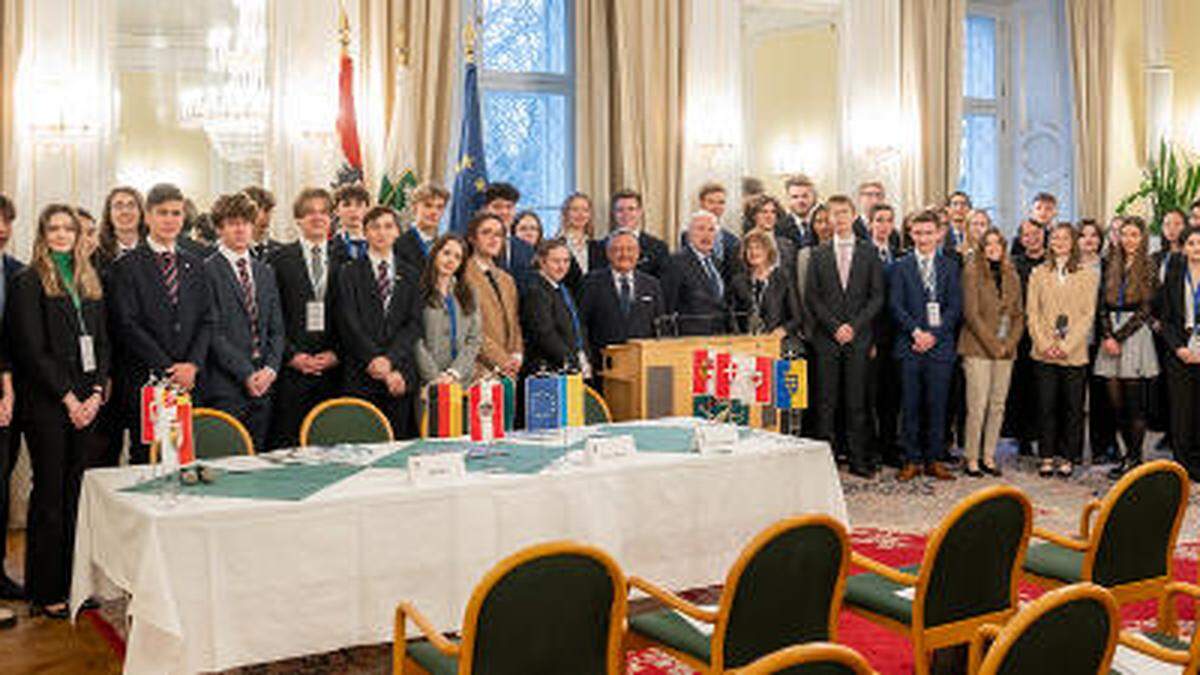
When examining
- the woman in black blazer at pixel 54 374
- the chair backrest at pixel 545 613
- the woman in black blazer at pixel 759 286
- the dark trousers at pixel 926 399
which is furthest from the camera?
the dark trousers at pixel 926 399

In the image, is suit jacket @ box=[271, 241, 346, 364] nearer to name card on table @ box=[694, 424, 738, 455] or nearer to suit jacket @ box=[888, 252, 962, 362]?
name card on table @ box=[694, 424, 738, 455]

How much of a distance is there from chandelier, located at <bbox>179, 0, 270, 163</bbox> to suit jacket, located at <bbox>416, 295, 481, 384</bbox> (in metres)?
2.39

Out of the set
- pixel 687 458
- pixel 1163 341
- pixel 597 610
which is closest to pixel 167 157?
pixel 687 458

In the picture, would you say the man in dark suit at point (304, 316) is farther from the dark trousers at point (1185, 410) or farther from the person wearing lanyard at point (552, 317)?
the dark trousers at point (1185, 410)

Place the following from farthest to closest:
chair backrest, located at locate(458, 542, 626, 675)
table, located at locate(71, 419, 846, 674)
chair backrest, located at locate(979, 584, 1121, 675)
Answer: table, located at locate(71, 419, 846, 674) → chair backrest, located at locate(458, 542, 626, 675) → chair backrest, located at locate(979, 584, 1121, 675)

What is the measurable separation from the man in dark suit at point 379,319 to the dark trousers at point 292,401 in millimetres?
185

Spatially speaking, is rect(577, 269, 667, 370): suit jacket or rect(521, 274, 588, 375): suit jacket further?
rect(577, 269, 667, 370): suit jacket

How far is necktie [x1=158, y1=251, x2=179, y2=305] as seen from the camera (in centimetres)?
553

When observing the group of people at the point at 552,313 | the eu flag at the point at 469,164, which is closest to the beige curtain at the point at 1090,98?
the group of people at the point at 552,313

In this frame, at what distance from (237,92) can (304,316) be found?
2.29 metres

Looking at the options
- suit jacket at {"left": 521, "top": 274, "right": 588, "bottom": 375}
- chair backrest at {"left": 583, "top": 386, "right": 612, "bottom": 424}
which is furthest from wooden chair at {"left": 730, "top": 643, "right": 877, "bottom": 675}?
suit jacket at {"left": 521, "top": 274, "right": 588, "bottom": 375}

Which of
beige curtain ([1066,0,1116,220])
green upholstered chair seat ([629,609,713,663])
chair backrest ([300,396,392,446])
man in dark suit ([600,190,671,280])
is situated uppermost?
beige curtain ([1066,0,1116,220])

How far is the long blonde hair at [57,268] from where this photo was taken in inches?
204

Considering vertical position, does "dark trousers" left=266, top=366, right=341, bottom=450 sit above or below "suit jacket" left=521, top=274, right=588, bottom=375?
below
